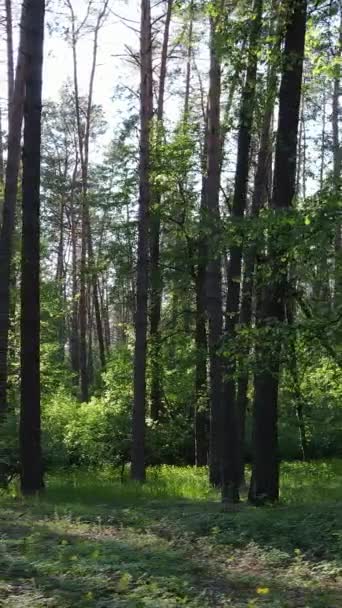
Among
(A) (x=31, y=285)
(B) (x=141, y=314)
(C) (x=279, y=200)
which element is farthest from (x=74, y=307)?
(C) (x=279, y=200)

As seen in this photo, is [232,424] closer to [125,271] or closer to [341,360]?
[341,360]

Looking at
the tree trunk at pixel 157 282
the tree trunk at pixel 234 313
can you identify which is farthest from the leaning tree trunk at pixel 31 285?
the tree trunk at pixel 157 282

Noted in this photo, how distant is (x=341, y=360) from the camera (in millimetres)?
8398

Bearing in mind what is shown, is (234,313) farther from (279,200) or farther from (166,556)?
(166,556)

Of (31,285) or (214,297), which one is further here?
(214,297)

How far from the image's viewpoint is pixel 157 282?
54.9ft

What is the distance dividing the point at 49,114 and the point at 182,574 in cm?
3047

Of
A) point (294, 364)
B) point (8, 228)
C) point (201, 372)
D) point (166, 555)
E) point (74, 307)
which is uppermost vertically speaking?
point (8, 228)

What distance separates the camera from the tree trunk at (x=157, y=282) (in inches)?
654

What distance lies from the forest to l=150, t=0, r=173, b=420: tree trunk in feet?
0.22

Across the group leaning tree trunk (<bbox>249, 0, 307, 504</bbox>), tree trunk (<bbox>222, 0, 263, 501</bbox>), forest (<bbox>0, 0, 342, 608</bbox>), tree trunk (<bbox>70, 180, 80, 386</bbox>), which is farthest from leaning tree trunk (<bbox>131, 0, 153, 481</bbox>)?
tree trunk (<bbox>70, 180, 80, 386</bbox>)

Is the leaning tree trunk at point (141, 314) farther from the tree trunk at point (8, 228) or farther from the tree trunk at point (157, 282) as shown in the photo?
the tree trunk at point (8, 228)

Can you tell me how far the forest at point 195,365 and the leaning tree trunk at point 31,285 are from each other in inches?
1.3

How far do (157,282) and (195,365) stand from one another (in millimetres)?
2313
